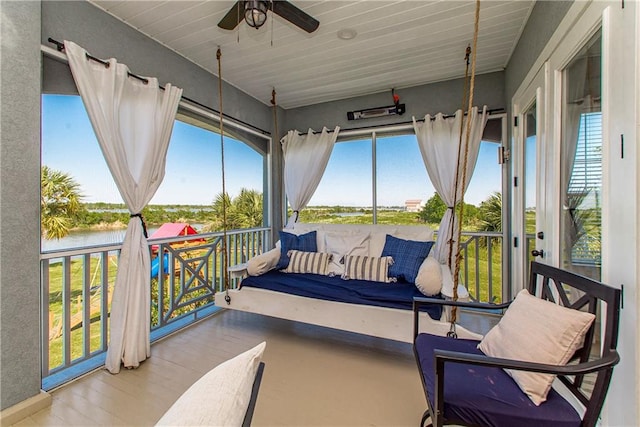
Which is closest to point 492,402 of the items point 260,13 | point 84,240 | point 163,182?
point 260,13

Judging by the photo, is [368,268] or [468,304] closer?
[468,304]

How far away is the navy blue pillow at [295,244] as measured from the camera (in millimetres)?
3037

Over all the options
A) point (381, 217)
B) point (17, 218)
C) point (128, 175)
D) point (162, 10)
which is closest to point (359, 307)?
point (381, 217)

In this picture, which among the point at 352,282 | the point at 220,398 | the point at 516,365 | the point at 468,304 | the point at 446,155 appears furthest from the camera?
the point at 446,155

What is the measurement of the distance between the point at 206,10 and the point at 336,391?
2.90 m

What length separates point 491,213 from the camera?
3.26 meters

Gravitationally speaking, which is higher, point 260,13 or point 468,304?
point 260,13

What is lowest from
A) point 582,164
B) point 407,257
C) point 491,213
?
point 407,257

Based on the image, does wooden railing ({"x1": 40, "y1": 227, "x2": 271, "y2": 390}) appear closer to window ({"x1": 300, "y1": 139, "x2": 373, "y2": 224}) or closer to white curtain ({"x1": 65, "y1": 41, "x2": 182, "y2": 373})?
white curtain ({"x1": 65, "y1": 41, "x2": 182, "y2": 373})

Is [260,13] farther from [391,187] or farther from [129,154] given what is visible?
[391,187]

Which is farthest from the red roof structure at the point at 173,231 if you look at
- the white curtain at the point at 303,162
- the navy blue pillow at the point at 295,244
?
the white curtain at the point at 303,162

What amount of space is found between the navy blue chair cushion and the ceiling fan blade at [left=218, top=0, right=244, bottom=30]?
231 cm

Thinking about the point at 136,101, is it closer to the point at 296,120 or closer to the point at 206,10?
the point at 206,10

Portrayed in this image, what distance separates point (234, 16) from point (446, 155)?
8.29 ft
